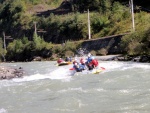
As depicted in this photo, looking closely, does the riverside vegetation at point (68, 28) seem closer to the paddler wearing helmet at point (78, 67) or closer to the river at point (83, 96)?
the paddler wearing helmet at point (78, 67)

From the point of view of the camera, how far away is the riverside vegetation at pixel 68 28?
35925mm

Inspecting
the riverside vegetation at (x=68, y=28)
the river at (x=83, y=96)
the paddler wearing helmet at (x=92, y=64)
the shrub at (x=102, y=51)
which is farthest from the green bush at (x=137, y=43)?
the river at (x=83, y=96)

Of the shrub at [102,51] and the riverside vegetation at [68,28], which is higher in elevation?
the riverside vegetation at [68,28]

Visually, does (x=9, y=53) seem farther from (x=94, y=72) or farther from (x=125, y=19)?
(x=94, y=72)

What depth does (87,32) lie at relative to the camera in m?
51.2

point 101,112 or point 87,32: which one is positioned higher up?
point 87,32

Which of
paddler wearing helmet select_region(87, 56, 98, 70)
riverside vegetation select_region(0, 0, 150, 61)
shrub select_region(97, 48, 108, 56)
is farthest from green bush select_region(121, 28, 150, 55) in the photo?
paddler wearing helmet select_region(87, 56, 98, 70)

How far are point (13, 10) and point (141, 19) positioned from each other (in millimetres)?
42694

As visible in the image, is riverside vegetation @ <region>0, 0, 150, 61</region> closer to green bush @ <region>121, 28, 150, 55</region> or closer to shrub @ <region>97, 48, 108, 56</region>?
green bush @ <region>121, 28, 150, 55</region>

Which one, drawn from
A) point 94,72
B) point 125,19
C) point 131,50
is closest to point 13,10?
point 125,19

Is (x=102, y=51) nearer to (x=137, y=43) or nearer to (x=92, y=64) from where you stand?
(x=137, y=43)

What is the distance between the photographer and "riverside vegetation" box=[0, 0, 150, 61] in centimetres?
3593

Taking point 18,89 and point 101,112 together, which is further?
point 18,89

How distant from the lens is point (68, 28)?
56156mm
